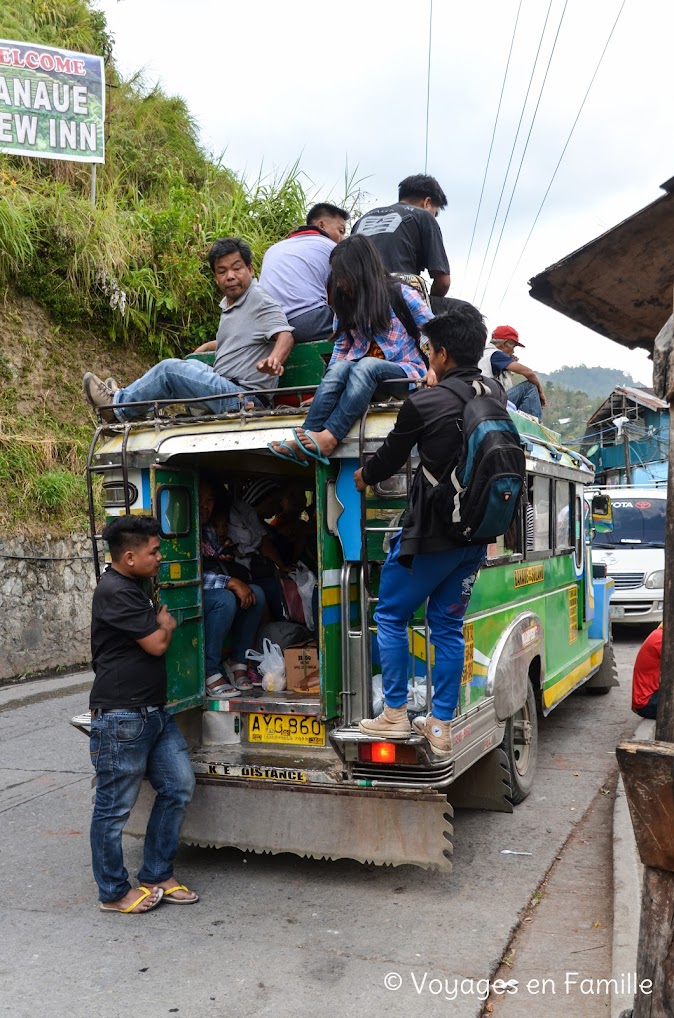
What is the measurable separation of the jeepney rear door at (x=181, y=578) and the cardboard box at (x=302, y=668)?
1.65ft

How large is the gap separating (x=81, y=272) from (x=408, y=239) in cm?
859

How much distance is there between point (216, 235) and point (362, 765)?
1203 centimetres

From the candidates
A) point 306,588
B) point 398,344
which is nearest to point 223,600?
point 306,588

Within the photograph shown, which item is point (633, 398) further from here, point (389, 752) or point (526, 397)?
point (389, 752)

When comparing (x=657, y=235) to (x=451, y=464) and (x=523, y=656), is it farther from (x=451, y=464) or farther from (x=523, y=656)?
(x=523, y=656)

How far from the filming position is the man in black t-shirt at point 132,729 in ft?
14.3

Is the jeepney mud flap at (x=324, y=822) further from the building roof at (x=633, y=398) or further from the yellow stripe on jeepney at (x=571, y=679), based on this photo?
the building roof at (x=633, y=398)

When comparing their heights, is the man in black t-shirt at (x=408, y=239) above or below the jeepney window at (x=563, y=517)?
above

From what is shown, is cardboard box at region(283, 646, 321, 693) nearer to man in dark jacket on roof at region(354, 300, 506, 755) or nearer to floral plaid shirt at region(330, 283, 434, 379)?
man in dark jacket on roof at region(354, 300, 506, 755)

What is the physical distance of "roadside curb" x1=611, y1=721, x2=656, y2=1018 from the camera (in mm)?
3404

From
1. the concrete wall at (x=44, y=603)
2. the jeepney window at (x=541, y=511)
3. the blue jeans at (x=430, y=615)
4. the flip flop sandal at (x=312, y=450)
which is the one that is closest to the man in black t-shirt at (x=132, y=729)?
the flip flop sandal at (x=312, y=450)

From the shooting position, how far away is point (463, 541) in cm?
420

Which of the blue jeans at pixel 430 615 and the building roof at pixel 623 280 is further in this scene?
the blue jeans at pixel 430 615

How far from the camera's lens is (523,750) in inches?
246
